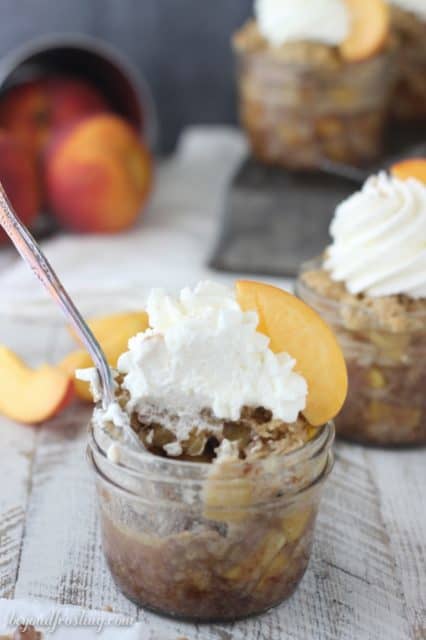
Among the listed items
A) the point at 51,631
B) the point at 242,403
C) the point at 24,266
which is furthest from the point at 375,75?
the point at 51,631

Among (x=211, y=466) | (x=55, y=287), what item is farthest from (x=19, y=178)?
(x=211, y=466)

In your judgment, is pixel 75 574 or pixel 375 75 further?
pixel 375 75

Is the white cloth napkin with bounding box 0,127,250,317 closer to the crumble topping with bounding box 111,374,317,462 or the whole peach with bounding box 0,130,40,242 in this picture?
the whole peach with bounding box 0,130,40,242

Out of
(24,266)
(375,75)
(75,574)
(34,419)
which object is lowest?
(24,266)

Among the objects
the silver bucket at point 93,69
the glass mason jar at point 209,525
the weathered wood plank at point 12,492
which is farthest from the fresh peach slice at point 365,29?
the glass mason jar at point 209,525

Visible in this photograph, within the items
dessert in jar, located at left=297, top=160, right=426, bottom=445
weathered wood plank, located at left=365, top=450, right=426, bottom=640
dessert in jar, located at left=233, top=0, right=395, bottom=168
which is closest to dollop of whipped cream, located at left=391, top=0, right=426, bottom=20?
dessert in jar, located at left=233, top=0, right=395, bottom=168

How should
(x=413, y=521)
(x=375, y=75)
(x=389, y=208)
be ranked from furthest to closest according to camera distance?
1. (x=375, y=75)
2. (x=389, y=208)
3. (x=413, y=521)

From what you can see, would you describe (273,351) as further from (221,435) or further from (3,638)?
(3,638)
